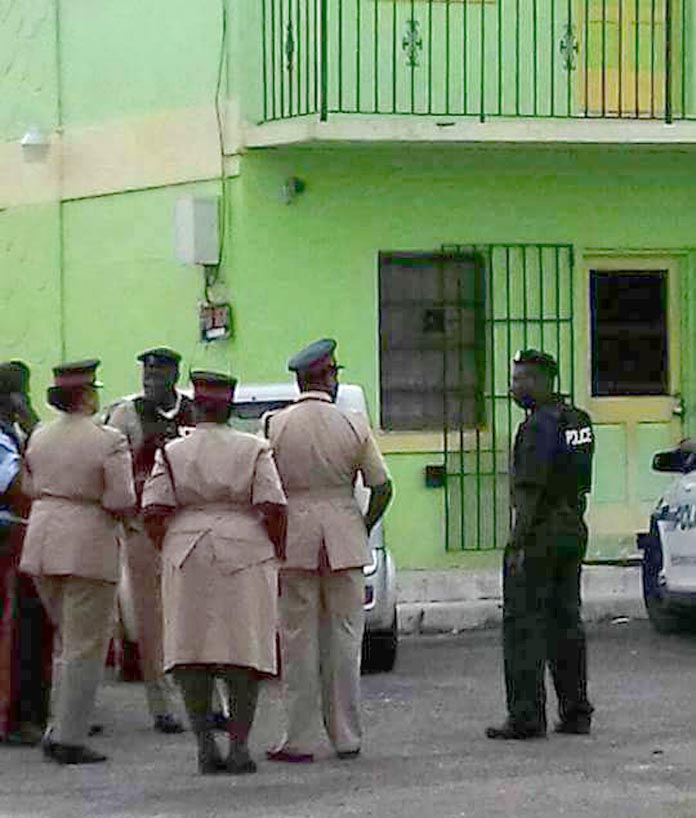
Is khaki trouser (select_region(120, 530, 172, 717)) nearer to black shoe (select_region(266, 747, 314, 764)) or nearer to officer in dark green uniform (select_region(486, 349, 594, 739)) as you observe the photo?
black shoe (select_region(266, 747, 314, 764))

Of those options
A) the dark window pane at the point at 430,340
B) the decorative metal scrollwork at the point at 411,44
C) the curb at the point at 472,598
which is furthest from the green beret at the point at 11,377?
the decorative metal scrollwork at the point at 411,44

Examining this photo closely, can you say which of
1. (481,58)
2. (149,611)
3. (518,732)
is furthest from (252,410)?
(481,58)

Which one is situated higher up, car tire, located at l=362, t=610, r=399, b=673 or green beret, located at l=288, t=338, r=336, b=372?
green beret, located at l=288, t=338, r=336, b=372

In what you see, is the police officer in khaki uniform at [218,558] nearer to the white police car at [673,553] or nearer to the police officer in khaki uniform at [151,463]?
the police officer in khaki uniform at [151,463]

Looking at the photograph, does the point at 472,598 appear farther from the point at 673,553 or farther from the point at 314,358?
the point at 314,358

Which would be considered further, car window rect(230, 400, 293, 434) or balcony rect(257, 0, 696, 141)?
balcony rect(257, 0, 696, 141)

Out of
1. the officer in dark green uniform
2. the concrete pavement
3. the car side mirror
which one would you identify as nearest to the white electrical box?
the car side mirror

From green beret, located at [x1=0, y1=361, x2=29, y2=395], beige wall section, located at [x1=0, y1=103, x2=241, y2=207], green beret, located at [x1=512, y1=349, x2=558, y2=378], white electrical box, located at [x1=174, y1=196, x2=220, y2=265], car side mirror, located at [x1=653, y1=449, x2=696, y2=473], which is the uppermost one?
beige wall section, located at [x1=0, y1=103, x2=241, y2=207]

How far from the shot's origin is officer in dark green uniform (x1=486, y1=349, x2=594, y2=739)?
11922 millimetres

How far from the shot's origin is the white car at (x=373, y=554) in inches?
567

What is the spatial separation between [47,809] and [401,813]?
1.48 meters

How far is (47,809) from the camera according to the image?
34.4ft

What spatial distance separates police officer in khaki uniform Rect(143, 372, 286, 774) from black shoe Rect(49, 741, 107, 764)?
2.44 ft

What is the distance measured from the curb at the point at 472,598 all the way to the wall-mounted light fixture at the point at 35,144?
5151 mm
